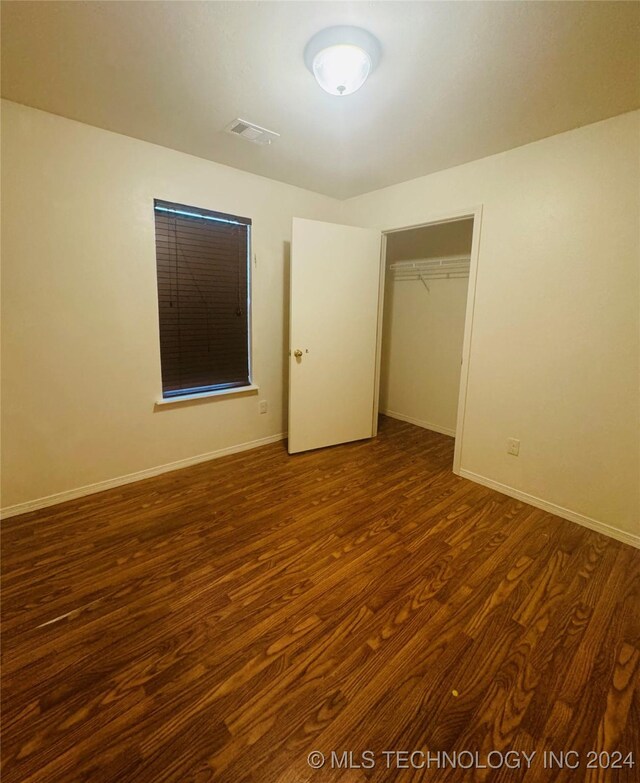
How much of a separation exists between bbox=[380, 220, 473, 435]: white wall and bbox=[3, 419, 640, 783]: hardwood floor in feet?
5.38

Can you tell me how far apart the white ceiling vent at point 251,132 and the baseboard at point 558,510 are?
275cm

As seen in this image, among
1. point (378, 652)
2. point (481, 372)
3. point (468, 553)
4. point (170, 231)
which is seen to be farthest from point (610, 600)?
point (170, 231)

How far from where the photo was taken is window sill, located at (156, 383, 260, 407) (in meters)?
2.58

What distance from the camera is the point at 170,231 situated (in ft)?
8.14

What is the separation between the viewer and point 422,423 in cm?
389

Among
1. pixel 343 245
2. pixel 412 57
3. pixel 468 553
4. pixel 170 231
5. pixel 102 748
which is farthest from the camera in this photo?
pixel 343 245

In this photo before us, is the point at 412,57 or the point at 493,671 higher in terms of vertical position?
the point at 412,57

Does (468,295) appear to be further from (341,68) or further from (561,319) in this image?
(341,68)

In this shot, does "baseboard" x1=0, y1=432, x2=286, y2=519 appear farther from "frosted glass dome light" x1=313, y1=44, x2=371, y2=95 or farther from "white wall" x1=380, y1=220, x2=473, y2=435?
"frosted glass dome light" x1=313, y1=44, x2=371, y2=95

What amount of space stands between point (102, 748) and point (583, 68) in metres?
3.13

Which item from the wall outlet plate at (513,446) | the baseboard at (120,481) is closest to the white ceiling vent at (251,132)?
the baseboard at (120,481)

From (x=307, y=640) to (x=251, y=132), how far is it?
274 centimetres

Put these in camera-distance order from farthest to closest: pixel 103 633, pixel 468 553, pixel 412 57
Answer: pixel 468 553, pixel 412 57, pixel 103 633

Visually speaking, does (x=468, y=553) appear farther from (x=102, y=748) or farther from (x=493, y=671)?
(x=102, y=748)
